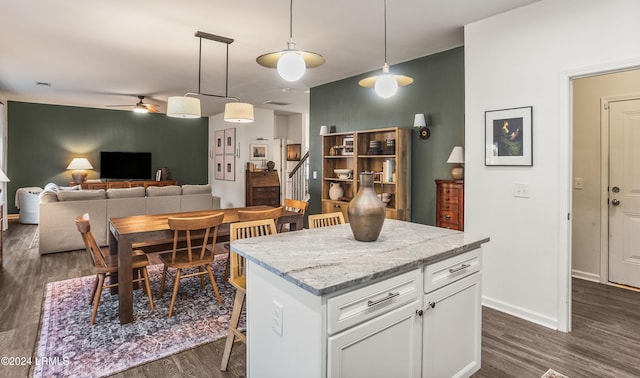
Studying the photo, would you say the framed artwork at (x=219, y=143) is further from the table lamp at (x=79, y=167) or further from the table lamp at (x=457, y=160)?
the table lamp at (x=457, y=160)

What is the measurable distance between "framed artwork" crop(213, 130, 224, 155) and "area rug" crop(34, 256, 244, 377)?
19.8ft

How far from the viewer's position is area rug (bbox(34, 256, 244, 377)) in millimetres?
2355

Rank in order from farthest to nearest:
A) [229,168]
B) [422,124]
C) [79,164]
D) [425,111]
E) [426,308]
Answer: [229,168] → [79,164] → [425,111] → [422,124] → [426,308]

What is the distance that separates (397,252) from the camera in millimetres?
1820

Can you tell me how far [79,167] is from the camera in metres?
8.20

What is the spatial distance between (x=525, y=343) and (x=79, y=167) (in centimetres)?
915

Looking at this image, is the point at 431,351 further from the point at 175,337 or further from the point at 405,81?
the point at 175,337

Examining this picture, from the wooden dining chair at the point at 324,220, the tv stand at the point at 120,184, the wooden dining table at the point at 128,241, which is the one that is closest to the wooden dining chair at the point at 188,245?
the wooden dining table at the point at 128,241

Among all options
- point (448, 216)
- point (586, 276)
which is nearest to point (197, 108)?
point (448, 216)

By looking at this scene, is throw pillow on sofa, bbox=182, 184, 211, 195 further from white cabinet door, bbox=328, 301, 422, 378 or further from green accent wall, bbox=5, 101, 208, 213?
white cabinet door, bbox=328, 301, 422, 378

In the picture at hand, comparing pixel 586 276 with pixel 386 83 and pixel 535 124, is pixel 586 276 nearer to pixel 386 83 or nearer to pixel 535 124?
pixel 535 124

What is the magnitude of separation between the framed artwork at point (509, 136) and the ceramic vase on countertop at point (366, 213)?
172 centimetres

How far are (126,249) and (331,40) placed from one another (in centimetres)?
286

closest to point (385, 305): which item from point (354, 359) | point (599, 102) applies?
point (354, 359)
